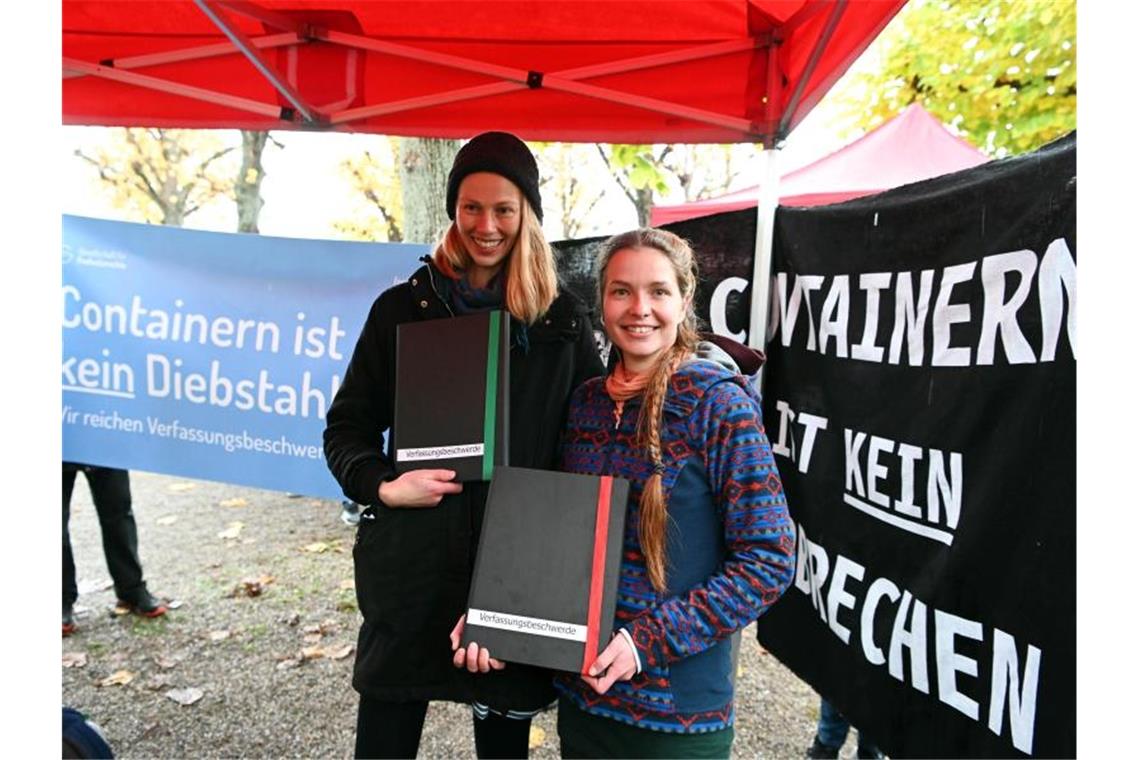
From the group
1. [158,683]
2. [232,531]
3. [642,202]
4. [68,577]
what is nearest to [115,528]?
[68,577]

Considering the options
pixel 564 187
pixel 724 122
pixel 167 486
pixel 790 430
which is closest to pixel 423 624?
pixel 790 430

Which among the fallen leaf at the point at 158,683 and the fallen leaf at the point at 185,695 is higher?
the fallen leaf at the point at 158,683

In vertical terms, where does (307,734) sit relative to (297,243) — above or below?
below

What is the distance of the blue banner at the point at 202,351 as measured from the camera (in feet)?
13.4

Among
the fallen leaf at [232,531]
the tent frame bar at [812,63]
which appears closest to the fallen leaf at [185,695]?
the fallen leaf at [232,531]

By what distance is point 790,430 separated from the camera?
2.51m

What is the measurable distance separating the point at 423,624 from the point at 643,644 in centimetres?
56

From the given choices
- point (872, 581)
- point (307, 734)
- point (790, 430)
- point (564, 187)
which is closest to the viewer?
point (872, 581)

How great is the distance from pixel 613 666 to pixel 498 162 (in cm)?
118

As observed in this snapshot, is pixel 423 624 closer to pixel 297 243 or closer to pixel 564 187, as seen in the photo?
pixel 297 243

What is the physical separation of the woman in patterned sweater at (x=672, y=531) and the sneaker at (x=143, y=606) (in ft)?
12.4

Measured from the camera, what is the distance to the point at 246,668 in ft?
12.4

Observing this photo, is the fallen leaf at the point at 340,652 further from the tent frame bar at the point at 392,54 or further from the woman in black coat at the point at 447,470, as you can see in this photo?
the tent frame bar at the point at 392,54

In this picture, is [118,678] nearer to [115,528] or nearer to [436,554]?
[115,528]
